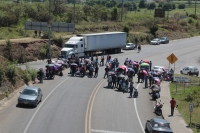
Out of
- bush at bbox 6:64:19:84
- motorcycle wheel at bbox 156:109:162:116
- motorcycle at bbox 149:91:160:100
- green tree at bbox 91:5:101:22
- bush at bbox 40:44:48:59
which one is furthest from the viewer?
green tree at bbox 91:5:101:22

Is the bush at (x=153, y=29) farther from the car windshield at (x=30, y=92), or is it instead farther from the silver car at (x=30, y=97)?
the car windshield at (x=30, y=92)

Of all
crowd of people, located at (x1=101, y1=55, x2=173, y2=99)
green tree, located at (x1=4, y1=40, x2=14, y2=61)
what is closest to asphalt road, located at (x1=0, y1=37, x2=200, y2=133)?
crowd of people, located at (x1=101, y1=55, x2=173, y2=99)

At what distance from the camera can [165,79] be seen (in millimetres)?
45906

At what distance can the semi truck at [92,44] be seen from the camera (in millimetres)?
56094

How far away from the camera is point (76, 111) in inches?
1148

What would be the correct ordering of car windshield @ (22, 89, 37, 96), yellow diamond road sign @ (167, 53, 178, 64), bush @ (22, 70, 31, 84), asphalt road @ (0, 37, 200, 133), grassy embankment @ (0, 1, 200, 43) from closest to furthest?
asphalt road @ (0, 37, 200, 133) → car windshield @ (22, 89, 37, 96) → bush @ (22, 70, 31, 84) → yellow diamond road sign @ (167, 53, 178, 64) → grassy embankment @ (0, 1, 200, 43)

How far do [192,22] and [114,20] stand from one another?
1218 inches

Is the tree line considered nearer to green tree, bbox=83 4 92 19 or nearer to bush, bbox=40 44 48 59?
green tree, bbox=83 4 92 19

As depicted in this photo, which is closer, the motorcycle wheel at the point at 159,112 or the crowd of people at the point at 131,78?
the motorcycle wheel at the point at 159,112

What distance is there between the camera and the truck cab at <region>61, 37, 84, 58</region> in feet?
181

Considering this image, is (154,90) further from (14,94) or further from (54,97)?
(14,94)

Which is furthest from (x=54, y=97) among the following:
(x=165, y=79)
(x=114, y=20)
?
(x=114, y=20)

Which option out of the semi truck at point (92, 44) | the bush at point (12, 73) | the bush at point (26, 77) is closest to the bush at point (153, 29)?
the semi truck at point (92, 44)

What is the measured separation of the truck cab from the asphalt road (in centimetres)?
1161
